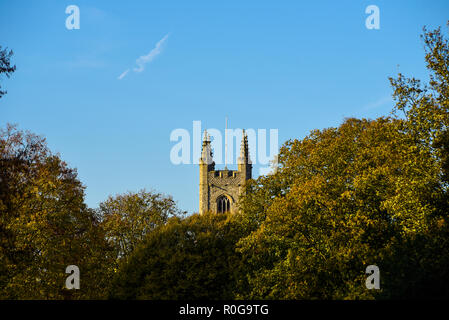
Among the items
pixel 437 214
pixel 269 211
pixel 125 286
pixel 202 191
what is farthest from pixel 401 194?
pixel 202 191

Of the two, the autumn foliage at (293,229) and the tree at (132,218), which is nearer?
the autumn foliage at (293,229)

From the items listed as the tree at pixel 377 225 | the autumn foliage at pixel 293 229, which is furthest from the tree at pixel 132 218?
the tree at pixel 377 225

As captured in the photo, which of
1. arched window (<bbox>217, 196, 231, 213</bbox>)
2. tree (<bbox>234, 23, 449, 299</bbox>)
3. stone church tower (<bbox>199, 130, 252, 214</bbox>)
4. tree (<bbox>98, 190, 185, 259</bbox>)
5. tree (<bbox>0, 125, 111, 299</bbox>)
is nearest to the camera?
tree (<bbox>234, 23, 449, 299</bbox>)

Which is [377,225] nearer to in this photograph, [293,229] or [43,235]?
[293,229]

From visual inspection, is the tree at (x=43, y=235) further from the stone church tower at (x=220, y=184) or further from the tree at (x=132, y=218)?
the stone church tower at (x=220, y=184)

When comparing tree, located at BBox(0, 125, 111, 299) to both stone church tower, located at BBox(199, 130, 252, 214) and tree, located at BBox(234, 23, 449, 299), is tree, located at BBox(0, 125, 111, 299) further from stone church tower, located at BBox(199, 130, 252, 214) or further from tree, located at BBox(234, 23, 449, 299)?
stone church tower, located at BBox(199, 130, 252, 214)

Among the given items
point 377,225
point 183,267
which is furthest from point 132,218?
point 377,225

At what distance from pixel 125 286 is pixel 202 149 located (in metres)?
72.3

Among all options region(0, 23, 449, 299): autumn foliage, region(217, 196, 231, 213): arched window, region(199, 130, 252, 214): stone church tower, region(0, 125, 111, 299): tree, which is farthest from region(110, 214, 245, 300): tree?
region(217, 196, 231, 213): arched window

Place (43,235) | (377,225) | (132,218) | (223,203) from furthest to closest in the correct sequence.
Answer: (223,203) → (132,218) → (43,235) → (377,225)

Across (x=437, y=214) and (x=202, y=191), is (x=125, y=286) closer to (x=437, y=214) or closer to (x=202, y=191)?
(x=437, y=214)

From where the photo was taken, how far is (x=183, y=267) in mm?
33469

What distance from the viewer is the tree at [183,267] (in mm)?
32406

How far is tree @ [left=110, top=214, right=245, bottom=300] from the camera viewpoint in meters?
32.4
